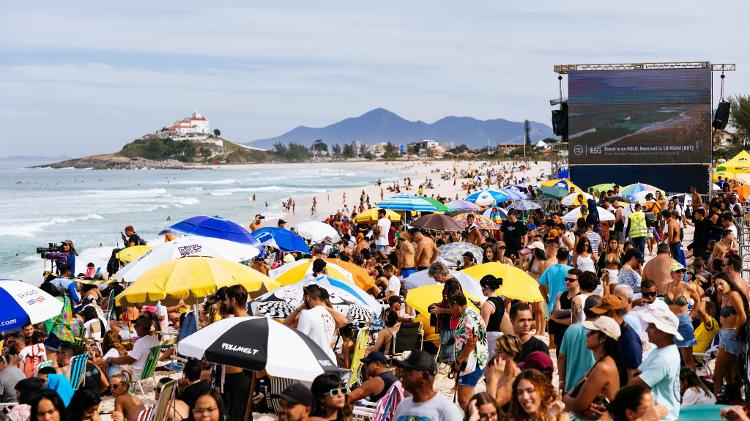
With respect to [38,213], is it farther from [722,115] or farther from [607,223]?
[607,223]

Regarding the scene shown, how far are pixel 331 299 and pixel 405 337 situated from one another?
780mm

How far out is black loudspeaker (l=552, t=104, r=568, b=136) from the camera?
115 feet

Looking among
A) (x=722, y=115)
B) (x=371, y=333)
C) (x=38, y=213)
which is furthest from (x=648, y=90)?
(x=38, y=213)

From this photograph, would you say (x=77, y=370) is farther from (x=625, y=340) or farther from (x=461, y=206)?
(x=461, y=206)

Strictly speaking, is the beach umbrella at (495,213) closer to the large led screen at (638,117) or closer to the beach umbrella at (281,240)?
the beach umbrella at (281,240)

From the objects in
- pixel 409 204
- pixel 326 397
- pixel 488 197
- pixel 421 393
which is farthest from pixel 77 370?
pixel 488 197

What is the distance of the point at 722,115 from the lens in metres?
33.2

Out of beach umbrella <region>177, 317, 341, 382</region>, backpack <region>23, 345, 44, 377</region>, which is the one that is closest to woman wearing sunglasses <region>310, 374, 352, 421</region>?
beach umbrella <region>177, 317, 341, 382</region>

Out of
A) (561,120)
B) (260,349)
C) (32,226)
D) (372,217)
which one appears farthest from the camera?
(32,226)

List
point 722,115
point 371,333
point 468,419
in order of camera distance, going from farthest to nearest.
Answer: point 722,115
point 371,333
point 468,419

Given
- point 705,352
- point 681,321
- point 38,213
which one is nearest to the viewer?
point 681,321

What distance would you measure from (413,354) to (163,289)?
3858 mm

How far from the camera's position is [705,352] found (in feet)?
25.0

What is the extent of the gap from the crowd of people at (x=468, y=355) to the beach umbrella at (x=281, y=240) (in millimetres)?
1302
